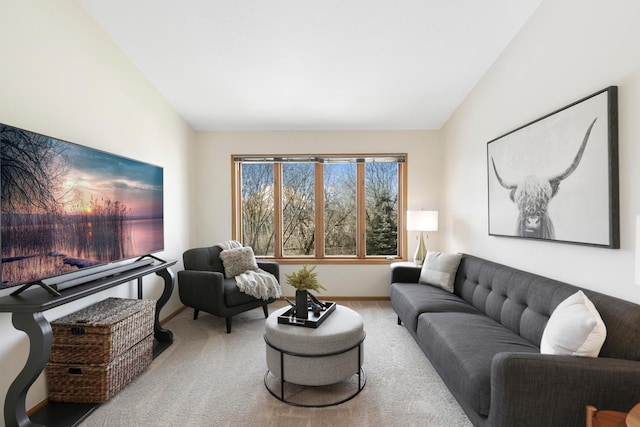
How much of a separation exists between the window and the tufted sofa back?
1.48 metres

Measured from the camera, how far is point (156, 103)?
337 centimetres

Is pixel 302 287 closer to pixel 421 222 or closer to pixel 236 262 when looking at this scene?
pixel 236 262

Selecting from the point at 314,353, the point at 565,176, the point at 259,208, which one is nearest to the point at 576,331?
the point at 565,176

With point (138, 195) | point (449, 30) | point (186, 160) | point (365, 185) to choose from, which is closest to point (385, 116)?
point (365, 185)

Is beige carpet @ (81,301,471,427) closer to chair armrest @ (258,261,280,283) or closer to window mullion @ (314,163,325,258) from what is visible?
chair armrest @ (258,261,280,283)

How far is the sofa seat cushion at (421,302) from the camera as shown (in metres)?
2.60

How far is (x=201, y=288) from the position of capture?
10.5ft

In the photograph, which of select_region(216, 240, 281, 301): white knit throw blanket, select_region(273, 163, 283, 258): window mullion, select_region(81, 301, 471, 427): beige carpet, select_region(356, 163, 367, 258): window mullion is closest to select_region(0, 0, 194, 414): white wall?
select_region(81, 301, 471, 427): beige carpet

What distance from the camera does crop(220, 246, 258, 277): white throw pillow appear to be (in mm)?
3635

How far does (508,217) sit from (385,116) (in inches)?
80.6

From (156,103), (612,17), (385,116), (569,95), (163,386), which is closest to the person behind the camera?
(612,17)

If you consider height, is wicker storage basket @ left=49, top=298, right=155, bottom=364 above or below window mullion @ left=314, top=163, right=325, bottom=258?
below

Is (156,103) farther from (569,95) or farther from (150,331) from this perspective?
(569,95)

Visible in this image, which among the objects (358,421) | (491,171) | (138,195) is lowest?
(358,421)
